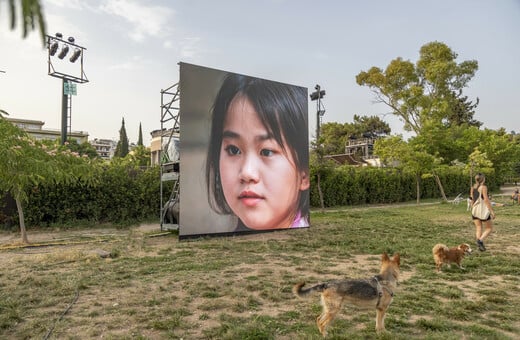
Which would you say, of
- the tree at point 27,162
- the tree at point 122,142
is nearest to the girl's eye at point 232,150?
the tree at point 27,162

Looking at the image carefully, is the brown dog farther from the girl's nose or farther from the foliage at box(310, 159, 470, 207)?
the foliage at box(310, 159, 470, 207)

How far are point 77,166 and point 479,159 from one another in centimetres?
2534

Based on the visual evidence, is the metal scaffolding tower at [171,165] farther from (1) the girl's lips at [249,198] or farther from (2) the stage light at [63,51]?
(2) the stage light at [63,51]

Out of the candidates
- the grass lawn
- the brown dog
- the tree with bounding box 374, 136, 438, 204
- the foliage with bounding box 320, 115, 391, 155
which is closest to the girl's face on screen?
the grass lawn

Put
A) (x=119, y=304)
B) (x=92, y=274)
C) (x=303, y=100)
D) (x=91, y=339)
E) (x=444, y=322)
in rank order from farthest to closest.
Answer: (x=303, y=100) → (x=92, y=274) → (x=119, y=304) → (x=444, y=322) → (x=91, y=339)

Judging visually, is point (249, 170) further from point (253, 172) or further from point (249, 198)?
point (249, 198)

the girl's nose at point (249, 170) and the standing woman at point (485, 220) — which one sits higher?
the girl's nose at point (249, 170)

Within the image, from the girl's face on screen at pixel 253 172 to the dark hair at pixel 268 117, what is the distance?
0.60 ft

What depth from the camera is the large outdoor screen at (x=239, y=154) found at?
1012 centimetres

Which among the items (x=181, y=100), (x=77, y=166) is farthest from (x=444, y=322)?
(x=77, y=166)

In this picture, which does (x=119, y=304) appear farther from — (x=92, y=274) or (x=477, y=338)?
(x=477, y=338)

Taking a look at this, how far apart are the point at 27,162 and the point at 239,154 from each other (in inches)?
219

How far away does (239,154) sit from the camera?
36.0 feet

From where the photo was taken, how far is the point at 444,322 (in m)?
3.76
